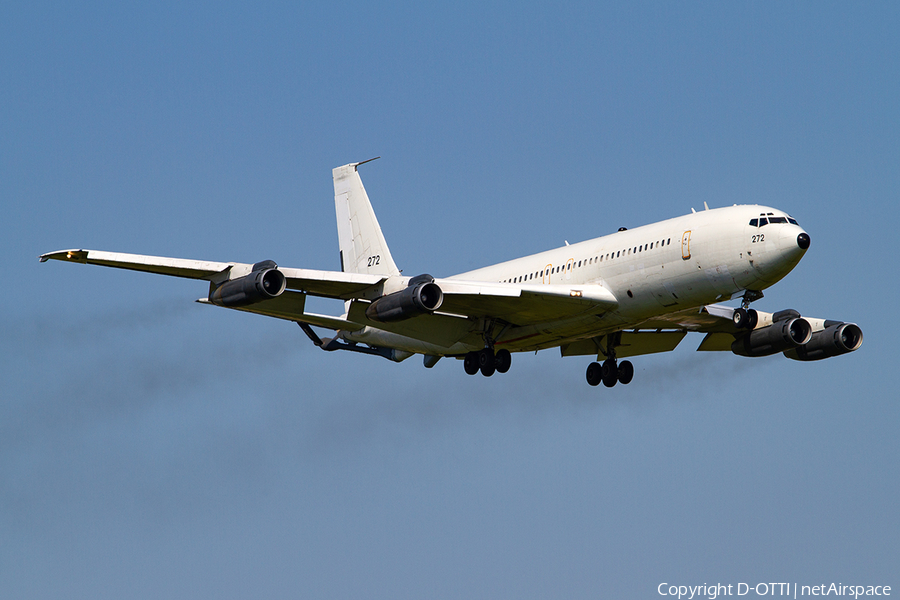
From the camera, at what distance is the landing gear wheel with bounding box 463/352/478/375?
169ft

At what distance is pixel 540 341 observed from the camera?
167 feet

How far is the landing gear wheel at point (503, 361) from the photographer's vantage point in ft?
166

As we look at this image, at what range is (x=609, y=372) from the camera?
53.9m

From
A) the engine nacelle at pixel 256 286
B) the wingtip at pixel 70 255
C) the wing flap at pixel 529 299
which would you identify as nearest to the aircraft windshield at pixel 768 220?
the wing flap at pixel 529 299

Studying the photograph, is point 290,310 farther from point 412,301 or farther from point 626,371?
point 626,371

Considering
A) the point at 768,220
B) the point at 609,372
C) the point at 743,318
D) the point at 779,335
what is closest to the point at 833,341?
the point at 779,335

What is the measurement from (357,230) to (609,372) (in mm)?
16543

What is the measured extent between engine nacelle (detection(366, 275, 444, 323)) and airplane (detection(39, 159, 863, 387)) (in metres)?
0.05

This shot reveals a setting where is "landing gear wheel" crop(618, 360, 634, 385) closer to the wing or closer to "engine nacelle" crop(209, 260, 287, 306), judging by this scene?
the wing

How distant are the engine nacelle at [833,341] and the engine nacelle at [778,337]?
1166mm

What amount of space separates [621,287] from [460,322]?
8153mm

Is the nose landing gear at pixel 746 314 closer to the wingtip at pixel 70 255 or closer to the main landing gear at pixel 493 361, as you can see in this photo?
the main landing gear at pixel 493 361

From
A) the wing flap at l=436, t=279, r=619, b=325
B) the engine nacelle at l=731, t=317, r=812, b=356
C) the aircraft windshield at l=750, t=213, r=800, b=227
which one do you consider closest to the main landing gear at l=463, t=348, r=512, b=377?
the wing flap at l=436, t=279, r=619, b=325

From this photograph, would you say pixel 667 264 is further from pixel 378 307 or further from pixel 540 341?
pixel 378 307
